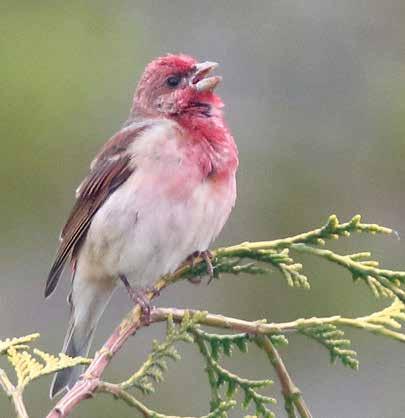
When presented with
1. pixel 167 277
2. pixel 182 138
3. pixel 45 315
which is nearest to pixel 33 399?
pixel 45 315

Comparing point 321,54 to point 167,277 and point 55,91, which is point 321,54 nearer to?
point 55,91

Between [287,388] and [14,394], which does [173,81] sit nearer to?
[287,388]

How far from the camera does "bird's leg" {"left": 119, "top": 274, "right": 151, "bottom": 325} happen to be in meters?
3.86

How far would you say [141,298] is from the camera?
4.54 meters

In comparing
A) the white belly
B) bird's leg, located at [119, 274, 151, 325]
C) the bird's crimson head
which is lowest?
bird's leg, located at [119, 274, 151, 325]

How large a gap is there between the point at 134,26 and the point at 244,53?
1.15 metres

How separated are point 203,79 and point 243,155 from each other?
15.4ft

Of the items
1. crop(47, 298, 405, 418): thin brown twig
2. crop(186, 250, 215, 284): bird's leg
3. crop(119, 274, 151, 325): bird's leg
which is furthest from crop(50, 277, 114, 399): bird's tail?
crop(47, 298, 405, 418): thin brown twig

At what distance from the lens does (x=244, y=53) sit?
40.2 feet

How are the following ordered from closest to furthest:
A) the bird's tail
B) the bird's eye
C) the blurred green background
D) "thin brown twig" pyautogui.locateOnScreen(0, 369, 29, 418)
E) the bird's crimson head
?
"thin brown twig" pyautogui.locateOnScreen(0, 369, 29, 418)
the bird's tail
the bird's crimson head
the bird's eye
the blurred green background

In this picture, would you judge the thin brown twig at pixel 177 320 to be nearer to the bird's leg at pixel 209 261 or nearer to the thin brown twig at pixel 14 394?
the thin brown twig at pixel 14 394

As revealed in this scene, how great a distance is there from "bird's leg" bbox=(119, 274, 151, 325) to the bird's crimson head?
0.87 meters

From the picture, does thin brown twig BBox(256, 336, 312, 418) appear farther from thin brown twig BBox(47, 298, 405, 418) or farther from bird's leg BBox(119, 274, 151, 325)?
bird's leg BBox(119, 274, 151, 325)

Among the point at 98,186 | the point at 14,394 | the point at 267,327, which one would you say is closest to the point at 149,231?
the point at 98,186
